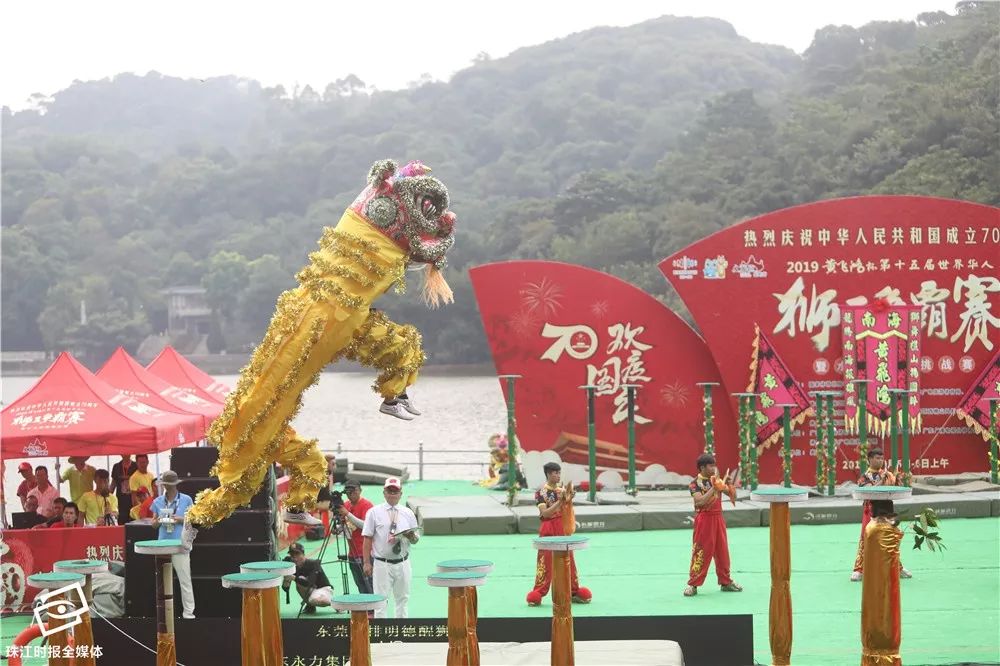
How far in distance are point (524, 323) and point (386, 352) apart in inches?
368

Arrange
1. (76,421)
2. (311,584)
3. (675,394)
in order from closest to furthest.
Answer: (311,584), (76,421), (675,394)

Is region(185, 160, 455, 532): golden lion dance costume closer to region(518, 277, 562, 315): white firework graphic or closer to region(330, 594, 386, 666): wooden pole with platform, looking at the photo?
region(330, 594, 386, 666): wooden pole with platform

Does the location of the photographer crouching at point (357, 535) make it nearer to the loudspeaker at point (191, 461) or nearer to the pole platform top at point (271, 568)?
the loudspeaker at point (191, 461)

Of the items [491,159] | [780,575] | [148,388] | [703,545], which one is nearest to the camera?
[780,575]

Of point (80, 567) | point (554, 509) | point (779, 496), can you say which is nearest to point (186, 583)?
point (554, 509)

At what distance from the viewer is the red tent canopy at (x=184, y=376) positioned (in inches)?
691

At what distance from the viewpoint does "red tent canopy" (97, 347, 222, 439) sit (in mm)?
15055

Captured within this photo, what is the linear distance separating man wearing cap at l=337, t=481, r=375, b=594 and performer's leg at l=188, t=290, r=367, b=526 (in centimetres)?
261

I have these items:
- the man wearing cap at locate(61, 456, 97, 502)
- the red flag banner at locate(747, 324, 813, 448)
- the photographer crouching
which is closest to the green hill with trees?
the red flag banner at locate(747, 324, 813, 448)

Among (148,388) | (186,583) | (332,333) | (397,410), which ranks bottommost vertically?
(186,583)

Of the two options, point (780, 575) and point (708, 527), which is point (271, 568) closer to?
point (780, 575)

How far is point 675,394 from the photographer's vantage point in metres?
16.7

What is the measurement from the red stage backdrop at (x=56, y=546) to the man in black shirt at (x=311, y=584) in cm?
173

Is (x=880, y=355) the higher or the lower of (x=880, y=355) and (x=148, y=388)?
the higher
